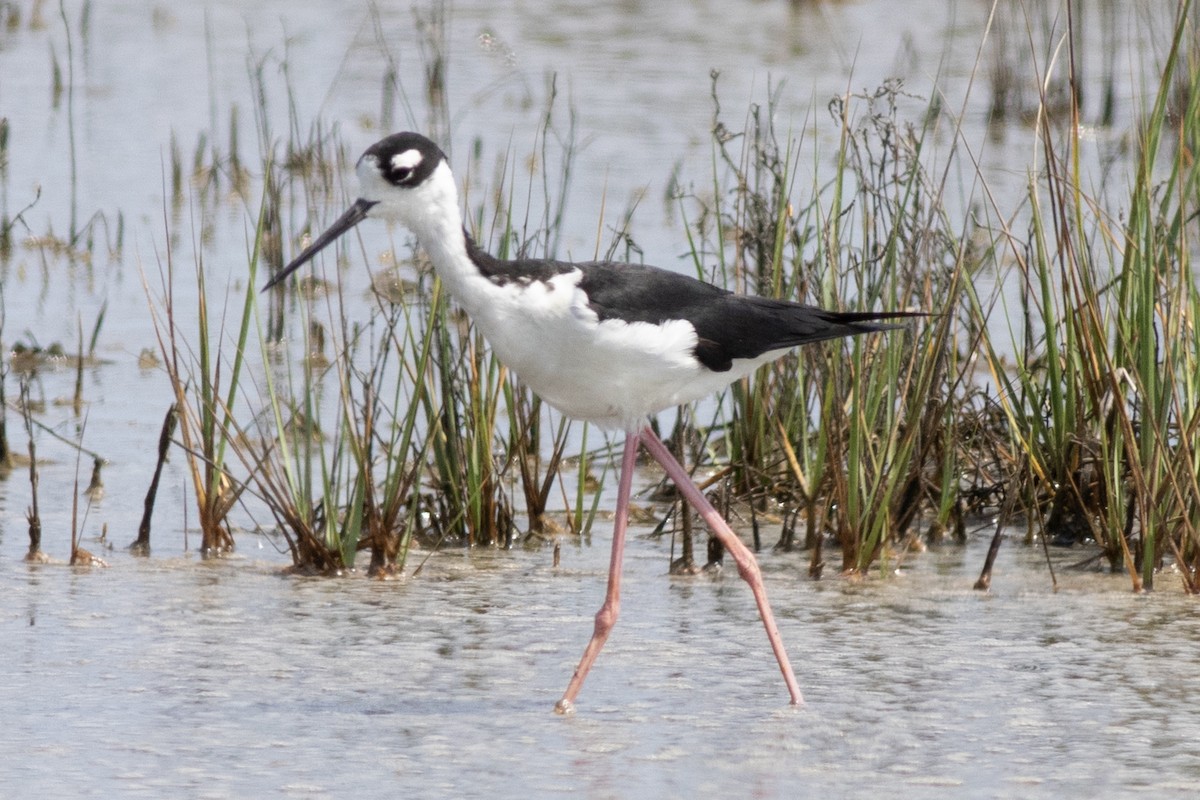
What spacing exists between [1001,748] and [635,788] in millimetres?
766

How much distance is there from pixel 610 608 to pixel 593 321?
2.17 ft

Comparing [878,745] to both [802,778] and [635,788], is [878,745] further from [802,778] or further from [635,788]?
[635,788]

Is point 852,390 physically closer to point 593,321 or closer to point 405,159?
point 593,321

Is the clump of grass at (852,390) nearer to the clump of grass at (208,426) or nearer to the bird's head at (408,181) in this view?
the bird's head at (408,181)

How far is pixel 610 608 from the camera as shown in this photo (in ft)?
13.8

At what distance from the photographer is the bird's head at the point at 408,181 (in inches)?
157

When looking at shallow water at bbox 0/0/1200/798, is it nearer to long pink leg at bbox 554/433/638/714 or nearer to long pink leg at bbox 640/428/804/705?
long pink leg at bbox 554/433/638/714

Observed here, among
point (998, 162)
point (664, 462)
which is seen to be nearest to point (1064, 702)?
point (664, 462)

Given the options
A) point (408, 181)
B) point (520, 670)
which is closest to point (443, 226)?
point (408, 181)

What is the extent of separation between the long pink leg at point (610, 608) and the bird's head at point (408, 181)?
0.70 meters

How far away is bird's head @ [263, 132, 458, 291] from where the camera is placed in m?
3.98

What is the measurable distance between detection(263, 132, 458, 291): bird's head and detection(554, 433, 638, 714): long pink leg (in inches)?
27.4

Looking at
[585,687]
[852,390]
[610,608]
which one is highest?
[852,390]

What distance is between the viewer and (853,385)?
15.9ft
